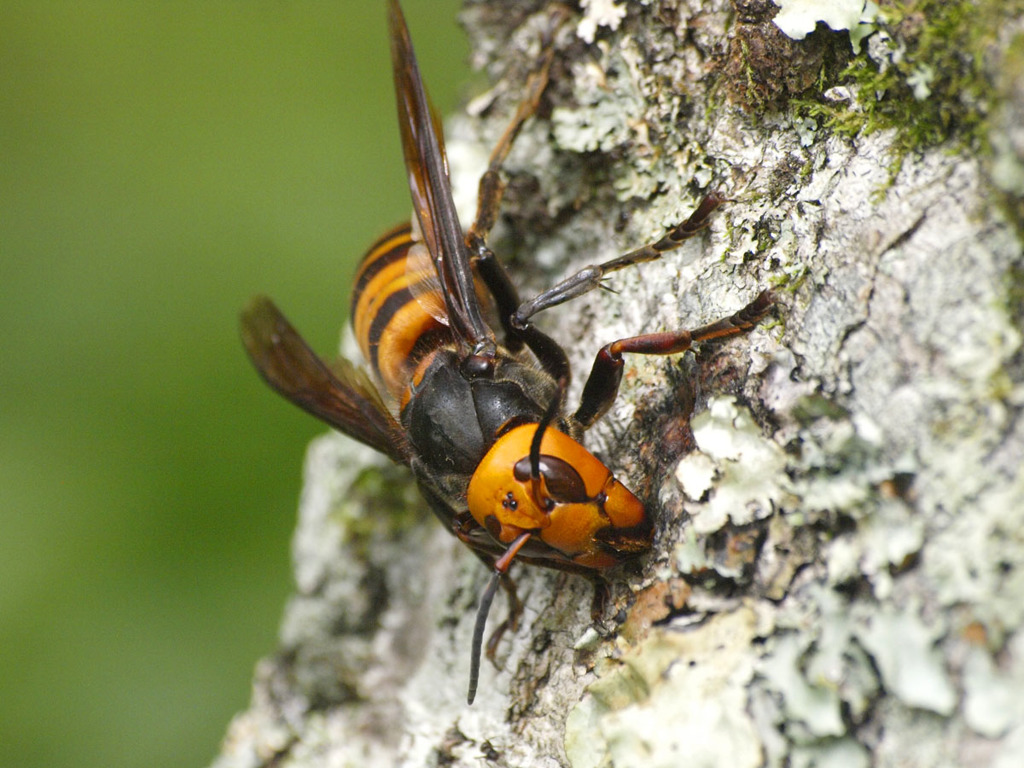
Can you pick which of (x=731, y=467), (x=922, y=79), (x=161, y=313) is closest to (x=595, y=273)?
(x=731, y=467)

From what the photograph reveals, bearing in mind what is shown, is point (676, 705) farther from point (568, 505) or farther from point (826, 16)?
point (826, 16)

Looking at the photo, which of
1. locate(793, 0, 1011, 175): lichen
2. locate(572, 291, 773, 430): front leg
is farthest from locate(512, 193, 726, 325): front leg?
locate(793, 0, 1011, 175): lichen

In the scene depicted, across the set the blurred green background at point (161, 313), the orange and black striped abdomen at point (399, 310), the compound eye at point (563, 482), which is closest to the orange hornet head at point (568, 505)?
the compound eye at point (563, 482)

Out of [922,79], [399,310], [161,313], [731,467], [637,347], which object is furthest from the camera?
[161,313]

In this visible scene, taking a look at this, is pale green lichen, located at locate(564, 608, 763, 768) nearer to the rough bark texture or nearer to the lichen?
the rough bark texture

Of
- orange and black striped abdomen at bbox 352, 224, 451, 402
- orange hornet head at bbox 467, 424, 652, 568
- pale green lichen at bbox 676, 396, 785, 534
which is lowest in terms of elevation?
pale green lichen at bbox 676, 396, 785, 534

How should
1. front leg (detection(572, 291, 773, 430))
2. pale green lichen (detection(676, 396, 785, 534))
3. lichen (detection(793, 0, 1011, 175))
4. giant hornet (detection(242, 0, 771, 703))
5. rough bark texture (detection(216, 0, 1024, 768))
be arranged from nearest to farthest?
rough bark texture (detection(216, 0, 1024, 768))
lichen (detection(793, 0, 1011, 175))
pale green lichen (detection(676, 396, 785, 534))
front leg (detection(572, 291, 773, 430))
giant hornet (detection(242, 0, 771, 703))

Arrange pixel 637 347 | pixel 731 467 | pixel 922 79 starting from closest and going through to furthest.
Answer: pixel 922 79
pixel 731 467
pixel 637 347
